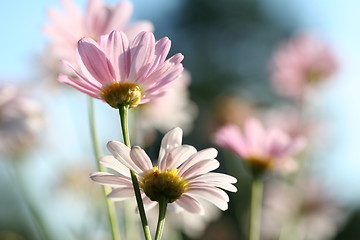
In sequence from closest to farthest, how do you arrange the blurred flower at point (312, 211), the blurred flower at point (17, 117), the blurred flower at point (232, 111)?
1. the blurred flower at point (17, 117)
2. the blurred flower at point (312, 211)
3. the blurred flower at point (232, 111)

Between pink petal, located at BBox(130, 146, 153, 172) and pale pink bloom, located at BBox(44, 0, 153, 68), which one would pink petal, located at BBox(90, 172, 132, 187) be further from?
pale pink bloom, located at BBox(44, 0, 153, 68)

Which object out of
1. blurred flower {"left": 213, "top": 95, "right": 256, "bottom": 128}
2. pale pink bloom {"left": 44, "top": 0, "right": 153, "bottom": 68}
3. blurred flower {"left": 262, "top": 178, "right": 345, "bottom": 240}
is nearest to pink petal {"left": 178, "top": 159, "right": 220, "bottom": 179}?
pale pink bloom {"left": 44, "top": 0, "right": 153, "bottom": 68}

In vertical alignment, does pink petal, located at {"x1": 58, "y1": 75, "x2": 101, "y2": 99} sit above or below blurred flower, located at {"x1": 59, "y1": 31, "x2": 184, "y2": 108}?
below

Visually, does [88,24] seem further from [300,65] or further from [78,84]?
[300,65]

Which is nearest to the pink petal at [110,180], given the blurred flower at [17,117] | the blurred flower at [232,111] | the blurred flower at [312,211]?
the blurred flower at [17,117]

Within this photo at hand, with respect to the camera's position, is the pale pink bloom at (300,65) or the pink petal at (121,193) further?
the pale pink bloom at (300,65)

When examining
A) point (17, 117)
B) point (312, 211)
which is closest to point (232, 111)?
point (312, 211)

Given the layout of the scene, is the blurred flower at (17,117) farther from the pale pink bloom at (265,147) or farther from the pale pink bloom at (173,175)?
the pale pink bloom at (173,175)
